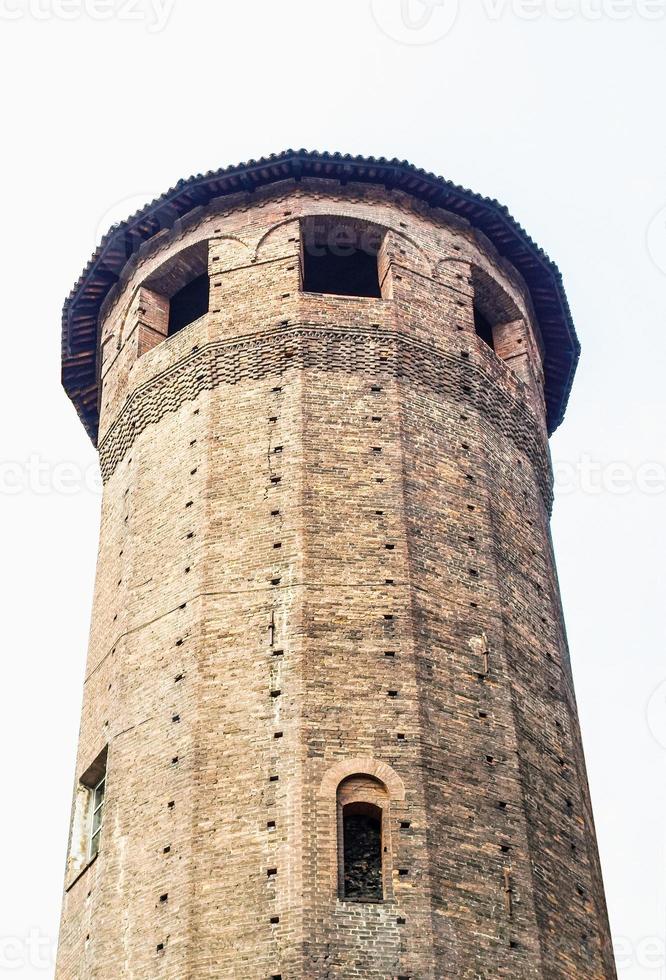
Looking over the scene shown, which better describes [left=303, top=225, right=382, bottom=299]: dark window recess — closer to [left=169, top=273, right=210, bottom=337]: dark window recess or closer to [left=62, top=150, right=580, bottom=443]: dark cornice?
[left=62, top=150, right=580, bottom=443]: dark cornice

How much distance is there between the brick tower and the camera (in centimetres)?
1411

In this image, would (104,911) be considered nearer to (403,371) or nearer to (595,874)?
(595,874)

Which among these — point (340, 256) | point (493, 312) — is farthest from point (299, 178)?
point (493, 312)

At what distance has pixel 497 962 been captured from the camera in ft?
45.3

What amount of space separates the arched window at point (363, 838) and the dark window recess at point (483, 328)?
7.73 metres

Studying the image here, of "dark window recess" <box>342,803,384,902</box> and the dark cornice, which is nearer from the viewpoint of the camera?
"dark window recess" <box>342,803,384,902</box>

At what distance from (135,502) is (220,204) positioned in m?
4.28

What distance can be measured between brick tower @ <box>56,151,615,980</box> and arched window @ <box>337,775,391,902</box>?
0.03 meters

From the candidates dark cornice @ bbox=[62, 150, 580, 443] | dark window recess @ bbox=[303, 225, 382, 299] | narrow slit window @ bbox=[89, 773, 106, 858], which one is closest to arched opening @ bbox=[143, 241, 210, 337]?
dark cornice @ bbox=[62, 150, 580, 443]

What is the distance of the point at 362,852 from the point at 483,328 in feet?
27.7

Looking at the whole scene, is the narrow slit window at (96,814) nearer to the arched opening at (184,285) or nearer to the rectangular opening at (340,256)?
the arched opening at (184,285)

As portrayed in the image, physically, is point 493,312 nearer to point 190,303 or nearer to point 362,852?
point 190,303

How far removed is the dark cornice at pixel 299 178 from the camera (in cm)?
1981

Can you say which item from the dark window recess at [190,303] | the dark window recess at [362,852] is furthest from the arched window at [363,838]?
the dark window recess at [190,303]
